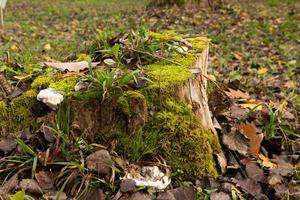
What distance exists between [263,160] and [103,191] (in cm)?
106

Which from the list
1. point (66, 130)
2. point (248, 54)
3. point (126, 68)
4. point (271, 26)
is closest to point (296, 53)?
point (248, 54)

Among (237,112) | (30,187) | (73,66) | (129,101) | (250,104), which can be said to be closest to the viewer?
(30,187)

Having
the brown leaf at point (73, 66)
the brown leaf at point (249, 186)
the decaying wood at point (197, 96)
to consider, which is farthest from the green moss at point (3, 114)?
the brown leaf at point (249, 186)

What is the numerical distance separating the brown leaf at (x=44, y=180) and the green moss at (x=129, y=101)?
54 cm

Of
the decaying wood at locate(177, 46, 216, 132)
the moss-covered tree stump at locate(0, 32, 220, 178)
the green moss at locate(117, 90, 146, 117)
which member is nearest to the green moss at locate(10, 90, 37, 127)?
the moss-covered tree stump at locate(0, 32, 220, 178)

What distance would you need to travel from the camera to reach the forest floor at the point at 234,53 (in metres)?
3.03

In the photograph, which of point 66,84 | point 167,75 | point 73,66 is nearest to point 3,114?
point 66,84

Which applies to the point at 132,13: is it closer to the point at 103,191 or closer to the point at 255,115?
the point at 255,115

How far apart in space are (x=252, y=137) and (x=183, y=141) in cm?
52

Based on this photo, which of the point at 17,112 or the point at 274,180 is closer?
the point at 274,180

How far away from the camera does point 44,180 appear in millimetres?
2672

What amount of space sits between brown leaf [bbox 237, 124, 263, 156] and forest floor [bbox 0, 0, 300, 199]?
27 mm

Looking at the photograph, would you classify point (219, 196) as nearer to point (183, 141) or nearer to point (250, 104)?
point (183, 141)

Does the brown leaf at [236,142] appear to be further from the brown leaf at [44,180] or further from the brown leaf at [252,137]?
the brown leaf at [44,180]
